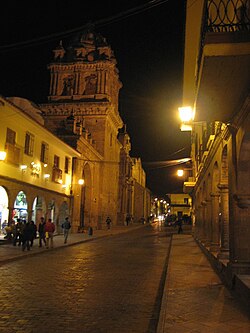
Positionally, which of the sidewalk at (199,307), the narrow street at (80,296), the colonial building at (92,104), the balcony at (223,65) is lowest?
the narrow street at (80,296)

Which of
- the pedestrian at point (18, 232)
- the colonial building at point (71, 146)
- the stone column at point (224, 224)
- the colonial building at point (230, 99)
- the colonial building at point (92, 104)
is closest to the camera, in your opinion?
the colonial building at point (230, 99)

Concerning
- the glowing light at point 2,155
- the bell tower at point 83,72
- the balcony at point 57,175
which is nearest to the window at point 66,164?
the balcony at point 57,175

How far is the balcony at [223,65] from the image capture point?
5.54m

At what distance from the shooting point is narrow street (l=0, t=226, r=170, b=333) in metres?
6.01

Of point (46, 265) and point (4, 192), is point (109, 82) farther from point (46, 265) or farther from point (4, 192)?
point (46, 265)

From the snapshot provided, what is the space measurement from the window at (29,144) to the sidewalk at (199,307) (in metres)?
14.9

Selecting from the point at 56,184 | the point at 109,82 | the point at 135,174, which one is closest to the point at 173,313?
the point at 56,184

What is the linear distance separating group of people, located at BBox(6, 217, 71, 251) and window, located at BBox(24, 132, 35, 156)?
14.8 feet

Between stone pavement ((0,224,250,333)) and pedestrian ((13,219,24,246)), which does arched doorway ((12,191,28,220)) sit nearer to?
pedestrian ((13,219,24,246))

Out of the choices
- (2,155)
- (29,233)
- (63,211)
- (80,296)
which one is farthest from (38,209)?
(80,296)

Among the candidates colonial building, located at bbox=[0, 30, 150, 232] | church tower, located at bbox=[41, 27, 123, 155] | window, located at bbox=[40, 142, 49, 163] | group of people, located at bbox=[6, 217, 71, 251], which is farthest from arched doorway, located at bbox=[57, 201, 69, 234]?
church tower, located at bbox=[41, 27, 123, 155]

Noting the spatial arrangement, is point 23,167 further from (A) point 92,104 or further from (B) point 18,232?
(A) point 92,104

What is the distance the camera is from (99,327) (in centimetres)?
589

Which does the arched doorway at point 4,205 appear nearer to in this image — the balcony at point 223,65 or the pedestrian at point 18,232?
the pedestrian at point 18,232
